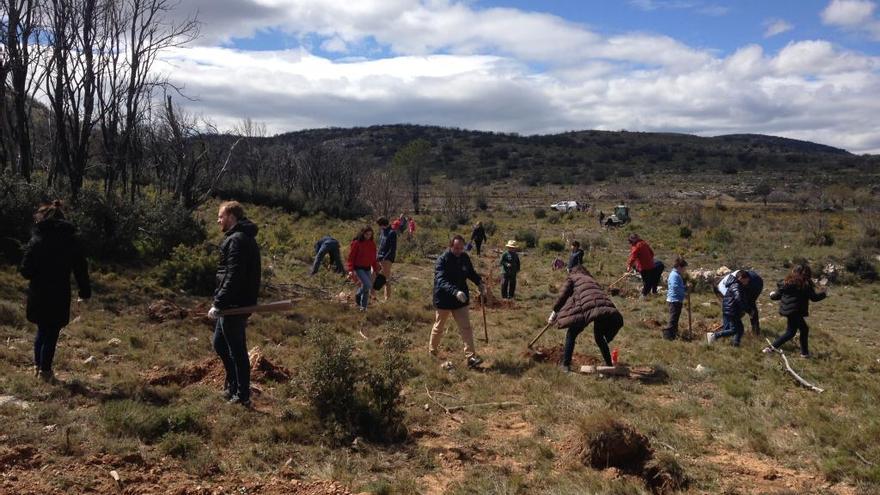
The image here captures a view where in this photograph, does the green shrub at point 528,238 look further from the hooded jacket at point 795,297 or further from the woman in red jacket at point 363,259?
the hooded jacket at point 795,297

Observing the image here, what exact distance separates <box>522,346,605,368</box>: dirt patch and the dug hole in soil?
335 cm

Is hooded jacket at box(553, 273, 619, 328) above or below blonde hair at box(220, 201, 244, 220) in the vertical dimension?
below

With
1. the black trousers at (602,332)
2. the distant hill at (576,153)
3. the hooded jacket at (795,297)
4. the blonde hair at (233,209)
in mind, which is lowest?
the black trousers at (602,332)

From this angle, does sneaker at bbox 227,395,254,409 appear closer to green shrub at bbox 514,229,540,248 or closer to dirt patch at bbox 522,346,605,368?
dirt patch at bbox 522,346,605,368

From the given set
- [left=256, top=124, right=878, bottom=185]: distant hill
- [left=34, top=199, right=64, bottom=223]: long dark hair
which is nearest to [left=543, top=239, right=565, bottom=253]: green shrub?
[left=34, top=199, right=64, bottom=223]: long dark hair

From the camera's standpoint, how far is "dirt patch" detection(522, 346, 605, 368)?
9203mm

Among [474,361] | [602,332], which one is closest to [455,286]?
[474,361]

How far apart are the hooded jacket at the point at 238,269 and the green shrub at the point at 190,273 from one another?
6.85 meters

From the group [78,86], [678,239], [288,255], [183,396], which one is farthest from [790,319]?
[678,239]

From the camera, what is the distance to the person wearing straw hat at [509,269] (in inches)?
594

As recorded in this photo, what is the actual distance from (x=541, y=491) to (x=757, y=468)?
82.9 inches

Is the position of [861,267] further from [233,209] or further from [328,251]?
[233,209]

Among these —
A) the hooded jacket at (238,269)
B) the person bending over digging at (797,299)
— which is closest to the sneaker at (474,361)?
the hooded jacket at (238,269)

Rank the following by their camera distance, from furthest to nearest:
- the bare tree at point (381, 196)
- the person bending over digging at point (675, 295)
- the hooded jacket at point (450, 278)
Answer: the bare tree at point (381, 196), the person bending over digging at point (675, 295), the hooded jacket at point (450, 278)
